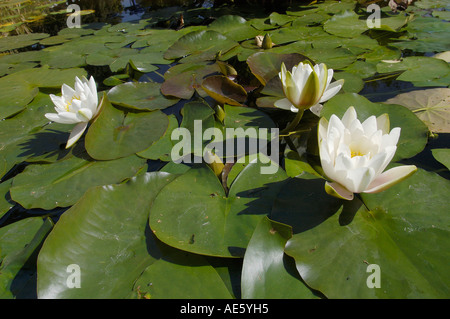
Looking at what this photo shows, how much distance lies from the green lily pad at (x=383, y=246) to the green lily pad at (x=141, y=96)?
158 cm

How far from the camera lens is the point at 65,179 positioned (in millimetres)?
1659

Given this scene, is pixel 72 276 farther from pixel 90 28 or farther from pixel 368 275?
pixel 90 28

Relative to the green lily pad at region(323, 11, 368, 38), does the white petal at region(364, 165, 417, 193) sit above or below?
below

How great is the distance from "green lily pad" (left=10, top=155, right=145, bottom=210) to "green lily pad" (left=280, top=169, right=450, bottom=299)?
1.16 meters

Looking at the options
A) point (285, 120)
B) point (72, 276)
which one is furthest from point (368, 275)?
point (285, 120)

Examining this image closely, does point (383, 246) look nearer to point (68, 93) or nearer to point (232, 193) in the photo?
point (232, 193)

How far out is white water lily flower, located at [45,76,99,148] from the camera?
1.74m

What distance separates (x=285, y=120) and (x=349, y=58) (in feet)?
3.79

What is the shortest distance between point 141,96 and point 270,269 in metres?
1.97

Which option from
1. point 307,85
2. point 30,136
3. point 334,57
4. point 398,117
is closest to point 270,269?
point 307,85

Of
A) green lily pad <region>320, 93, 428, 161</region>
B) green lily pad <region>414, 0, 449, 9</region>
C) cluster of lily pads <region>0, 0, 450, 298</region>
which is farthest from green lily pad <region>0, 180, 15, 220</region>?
green lily pad <region>414, 0, 449, 9</region>

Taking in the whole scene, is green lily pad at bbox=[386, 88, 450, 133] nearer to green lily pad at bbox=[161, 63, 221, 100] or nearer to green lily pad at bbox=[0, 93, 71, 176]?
green lily pad at bbox=[161, 63, 221, 100]

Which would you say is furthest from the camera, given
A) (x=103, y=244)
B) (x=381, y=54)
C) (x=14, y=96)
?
(x=381, y=54)

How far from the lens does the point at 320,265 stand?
99cm
